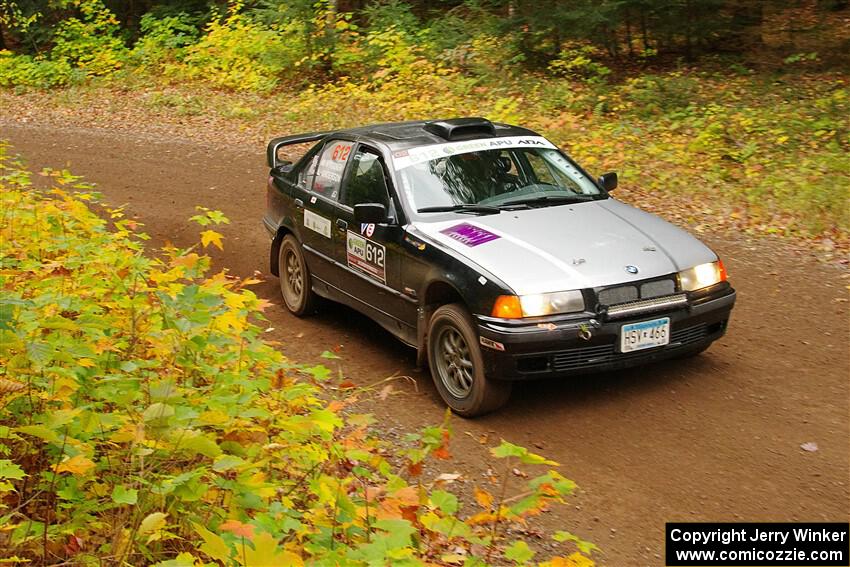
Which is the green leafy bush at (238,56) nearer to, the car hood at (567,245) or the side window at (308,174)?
the side window at (308,174)

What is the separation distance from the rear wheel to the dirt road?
14 centimetres

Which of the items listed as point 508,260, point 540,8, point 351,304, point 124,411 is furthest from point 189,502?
point 540,8

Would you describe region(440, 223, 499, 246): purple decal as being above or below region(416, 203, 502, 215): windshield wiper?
below

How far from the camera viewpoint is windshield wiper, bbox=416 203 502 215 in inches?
271

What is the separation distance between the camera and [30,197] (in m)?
8.60

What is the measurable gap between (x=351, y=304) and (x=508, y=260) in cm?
203

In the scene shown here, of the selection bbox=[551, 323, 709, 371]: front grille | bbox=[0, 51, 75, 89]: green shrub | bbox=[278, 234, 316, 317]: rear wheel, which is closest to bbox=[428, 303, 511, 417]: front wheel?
bbox=[551, 323, 709, 371]: front grille

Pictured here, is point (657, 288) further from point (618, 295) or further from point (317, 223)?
point (317, 223)

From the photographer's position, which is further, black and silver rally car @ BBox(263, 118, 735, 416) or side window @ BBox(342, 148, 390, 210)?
side window @ BBox(342, 148, 390, 210)

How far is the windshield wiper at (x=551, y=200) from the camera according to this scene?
7043mm

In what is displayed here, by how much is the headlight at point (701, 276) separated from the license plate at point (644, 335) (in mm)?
328

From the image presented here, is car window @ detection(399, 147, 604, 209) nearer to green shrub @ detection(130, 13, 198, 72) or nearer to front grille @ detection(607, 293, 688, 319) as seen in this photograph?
front grille @ detection(607, 293, 688, 319)

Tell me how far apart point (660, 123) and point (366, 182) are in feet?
26.6

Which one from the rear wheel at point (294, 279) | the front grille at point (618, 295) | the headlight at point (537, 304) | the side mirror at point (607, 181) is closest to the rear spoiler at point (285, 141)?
the rear wheel at point (294, 279)
